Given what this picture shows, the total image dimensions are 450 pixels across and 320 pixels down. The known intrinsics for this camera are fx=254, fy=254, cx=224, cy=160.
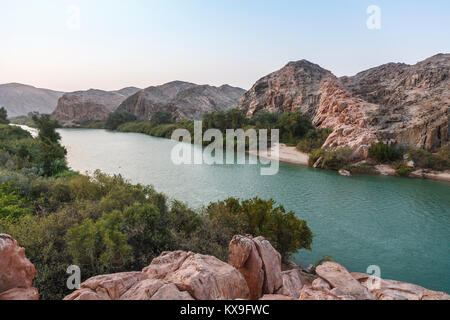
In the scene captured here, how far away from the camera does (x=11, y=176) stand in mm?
12188

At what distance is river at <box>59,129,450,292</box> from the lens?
410 inches

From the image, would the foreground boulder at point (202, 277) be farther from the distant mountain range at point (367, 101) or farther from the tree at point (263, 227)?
the distant mountain range at point (367, 101)

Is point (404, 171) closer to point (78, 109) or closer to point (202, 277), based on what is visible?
point (202, 277)

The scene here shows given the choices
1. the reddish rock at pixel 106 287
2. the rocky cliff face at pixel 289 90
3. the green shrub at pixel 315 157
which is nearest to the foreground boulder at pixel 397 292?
the reddish rock at pixel 106 287

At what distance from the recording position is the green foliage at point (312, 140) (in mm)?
35531

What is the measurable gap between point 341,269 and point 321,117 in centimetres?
4402

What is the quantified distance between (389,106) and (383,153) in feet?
38.8

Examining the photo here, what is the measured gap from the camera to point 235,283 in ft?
15.7

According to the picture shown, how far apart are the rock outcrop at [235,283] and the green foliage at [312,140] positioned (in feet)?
98.5

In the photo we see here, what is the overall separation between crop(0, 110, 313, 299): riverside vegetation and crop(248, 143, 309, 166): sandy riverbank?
72.4 feet

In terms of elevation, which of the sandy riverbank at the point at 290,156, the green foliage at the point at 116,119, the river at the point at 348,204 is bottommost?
the river at the point at 348,204

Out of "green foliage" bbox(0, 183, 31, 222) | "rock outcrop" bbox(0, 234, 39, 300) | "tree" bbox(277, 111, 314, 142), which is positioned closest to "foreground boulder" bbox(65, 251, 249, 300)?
"rock outcrop" bbox(0, 234, 39, 300)

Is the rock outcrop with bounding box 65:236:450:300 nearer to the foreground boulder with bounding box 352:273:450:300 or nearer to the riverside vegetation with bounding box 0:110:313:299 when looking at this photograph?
the foreground boulder with bounding box 352:273:450:300

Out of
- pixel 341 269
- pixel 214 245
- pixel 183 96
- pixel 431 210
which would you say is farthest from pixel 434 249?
pixel 183 96
